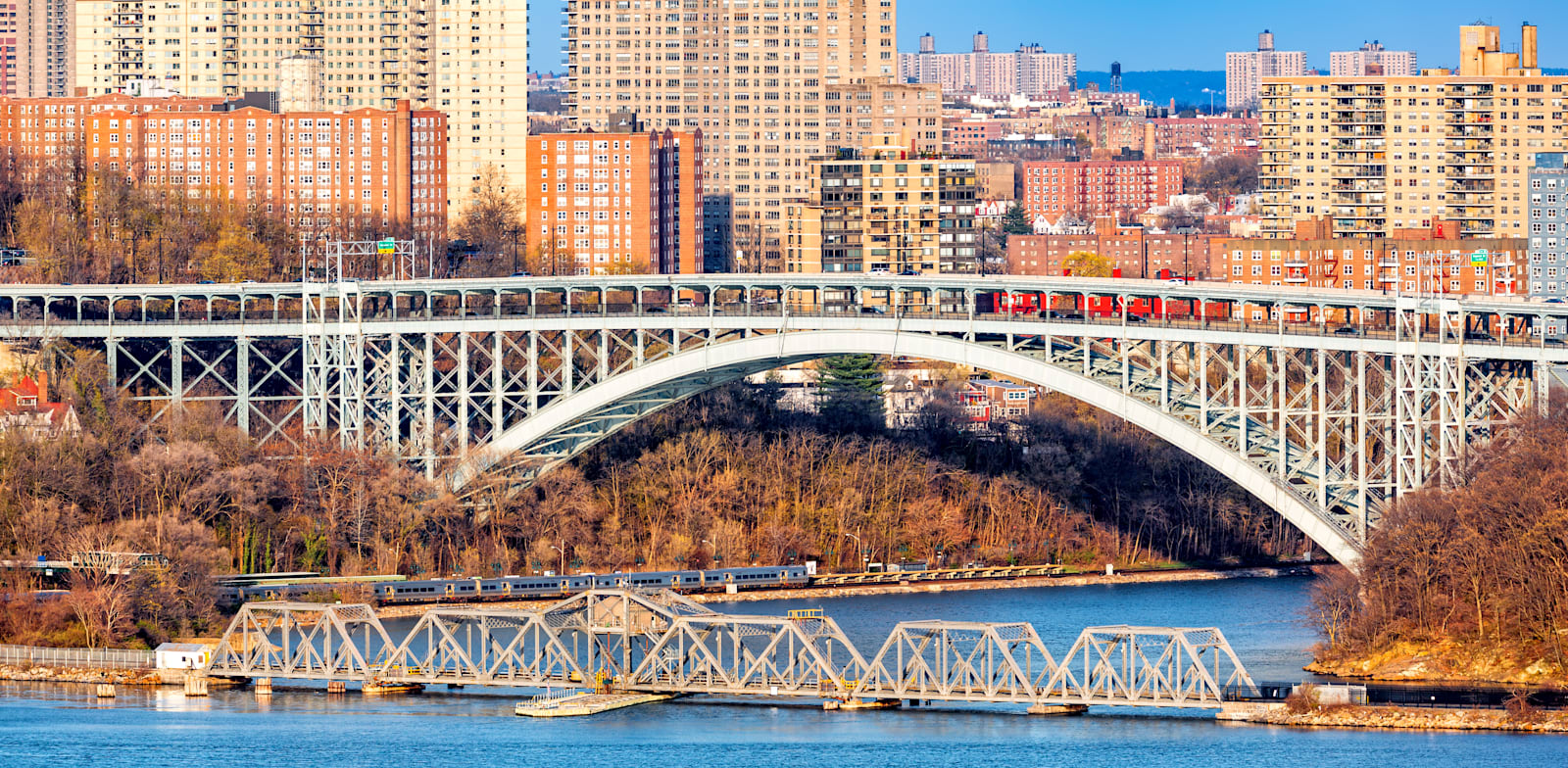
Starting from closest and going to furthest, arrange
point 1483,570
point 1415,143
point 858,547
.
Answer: point 1483,570
point 858,547
point 1415,143

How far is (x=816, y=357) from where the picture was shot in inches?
3172

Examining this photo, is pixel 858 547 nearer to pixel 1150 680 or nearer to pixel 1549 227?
pixel 1150 680

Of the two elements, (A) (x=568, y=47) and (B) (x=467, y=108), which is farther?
(A) (x=568, y=47)

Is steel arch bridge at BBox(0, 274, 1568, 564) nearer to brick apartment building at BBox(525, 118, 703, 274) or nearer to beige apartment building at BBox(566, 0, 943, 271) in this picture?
brick apartment building at BBox(525, 118, 703, 274)

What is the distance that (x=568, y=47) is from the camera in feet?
600

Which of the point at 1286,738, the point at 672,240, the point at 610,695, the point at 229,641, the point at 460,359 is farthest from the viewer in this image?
the point at 672,240

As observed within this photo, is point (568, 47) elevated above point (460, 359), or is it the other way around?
point (568, 47)

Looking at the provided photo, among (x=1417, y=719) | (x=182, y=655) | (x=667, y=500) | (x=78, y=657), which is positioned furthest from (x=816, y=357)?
(x=1417, y=719)

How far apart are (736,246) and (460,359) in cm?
9393

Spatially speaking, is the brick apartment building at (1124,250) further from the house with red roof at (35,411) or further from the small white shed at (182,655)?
the small white shed at (182,655)

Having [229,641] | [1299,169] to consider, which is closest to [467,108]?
[1299,169]

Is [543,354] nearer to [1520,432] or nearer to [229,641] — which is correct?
[229,641]

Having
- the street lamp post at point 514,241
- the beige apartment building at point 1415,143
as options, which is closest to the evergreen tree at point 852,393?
the street lamp post at point 514,241

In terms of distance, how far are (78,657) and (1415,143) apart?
9323 cm
